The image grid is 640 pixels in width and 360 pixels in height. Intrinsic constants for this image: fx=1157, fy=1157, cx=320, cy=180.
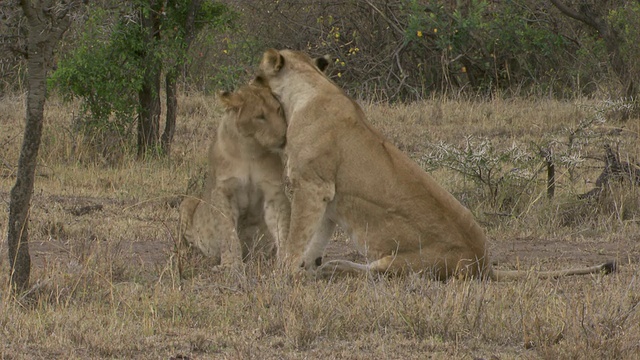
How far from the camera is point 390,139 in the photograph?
39.9 feet

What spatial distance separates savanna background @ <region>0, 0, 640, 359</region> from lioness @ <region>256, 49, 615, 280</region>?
0.88 ft

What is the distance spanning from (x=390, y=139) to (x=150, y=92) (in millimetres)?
2604

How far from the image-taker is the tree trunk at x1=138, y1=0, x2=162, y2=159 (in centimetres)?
1071

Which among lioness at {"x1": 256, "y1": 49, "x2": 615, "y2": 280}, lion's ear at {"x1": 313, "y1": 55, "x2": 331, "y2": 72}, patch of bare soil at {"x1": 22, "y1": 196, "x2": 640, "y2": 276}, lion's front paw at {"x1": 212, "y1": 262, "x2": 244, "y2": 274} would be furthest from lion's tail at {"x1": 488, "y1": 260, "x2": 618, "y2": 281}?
lion's ear at {"x1": 313, "y1": 55, "x2": 331, "y2": 72}

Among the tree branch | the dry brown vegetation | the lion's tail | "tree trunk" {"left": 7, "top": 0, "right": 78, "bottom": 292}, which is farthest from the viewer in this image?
the tree branch

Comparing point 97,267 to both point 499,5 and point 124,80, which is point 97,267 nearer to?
point 124,80

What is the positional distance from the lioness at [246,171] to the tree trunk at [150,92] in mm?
4298

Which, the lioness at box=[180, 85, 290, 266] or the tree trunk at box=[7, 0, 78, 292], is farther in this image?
the lioness at box=[180, 85, 290, 266]

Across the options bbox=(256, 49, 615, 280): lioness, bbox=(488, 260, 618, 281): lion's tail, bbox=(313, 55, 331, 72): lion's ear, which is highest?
bbox=(313, 55, 331, 72): lion's ear

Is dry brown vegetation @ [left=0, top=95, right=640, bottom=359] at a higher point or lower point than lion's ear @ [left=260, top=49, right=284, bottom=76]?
lower

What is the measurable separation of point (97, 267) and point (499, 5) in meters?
11.4

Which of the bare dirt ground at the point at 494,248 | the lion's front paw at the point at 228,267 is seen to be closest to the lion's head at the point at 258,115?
the lion's front paw at the point at 228,267

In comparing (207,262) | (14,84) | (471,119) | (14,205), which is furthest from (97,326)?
(14,84)

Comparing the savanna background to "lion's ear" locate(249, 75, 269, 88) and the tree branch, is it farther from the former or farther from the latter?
"lion's ear" locate(249, 75, 269, 88)
